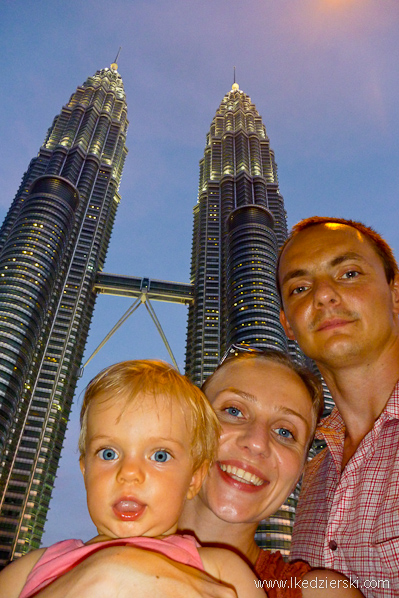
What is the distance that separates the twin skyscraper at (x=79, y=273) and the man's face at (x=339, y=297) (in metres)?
68.0

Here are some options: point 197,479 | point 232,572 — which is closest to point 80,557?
point 232,572

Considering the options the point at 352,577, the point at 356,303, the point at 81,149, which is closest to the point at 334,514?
the point at 352,577

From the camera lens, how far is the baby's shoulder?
1.79 metres

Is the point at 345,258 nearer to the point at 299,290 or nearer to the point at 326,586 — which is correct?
the point at 299,290

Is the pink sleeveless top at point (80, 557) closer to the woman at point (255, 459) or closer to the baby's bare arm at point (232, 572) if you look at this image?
the baby's bare arm at point (232, 572)

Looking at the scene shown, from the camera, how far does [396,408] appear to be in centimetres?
279

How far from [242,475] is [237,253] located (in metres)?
87.6

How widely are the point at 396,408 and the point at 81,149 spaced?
125m

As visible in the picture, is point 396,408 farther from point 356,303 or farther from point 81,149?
point 81,149

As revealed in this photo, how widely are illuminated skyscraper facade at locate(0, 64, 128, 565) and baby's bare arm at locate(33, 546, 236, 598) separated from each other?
2834 inches

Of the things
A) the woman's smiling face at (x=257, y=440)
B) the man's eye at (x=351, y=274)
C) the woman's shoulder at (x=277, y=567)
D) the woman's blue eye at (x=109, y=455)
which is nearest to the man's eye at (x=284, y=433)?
the woman's smiling face at (x=257, y=440)

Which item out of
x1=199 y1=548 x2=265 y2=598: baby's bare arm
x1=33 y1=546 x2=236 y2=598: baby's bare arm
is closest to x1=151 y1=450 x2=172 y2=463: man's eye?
x1=199 y1=548 x2=265 y2=598: baby's bare arm

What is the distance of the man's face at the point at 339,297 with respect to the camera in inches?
115

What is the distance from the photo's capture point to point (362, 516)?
2576 millimetres
